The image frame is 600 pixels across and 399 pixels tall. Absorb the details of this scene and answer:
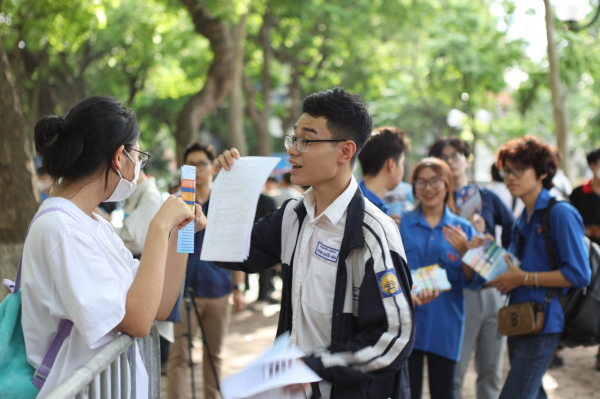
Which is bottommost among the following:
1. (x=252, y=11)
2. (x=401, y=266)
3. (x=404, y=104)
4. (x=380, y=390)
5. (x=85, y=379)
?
(x=380, y=390)

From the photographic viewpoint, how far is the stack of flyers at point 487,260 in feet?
11.8

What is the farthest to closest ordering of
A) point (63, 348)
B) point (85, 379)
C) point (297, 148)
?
point (297, 148) < point (63, 348) < point (85, 379)

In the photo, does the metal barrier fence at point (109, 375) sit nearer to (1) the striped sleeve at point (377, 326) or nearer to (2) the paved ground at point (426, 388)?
(1) the striped sleeve at point (377, 326)

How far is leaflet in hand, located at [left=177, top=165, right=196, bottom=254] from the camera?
227 cm

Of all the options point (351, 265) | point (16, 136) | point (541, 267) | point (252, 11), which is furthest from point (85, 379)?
point (252, 11)

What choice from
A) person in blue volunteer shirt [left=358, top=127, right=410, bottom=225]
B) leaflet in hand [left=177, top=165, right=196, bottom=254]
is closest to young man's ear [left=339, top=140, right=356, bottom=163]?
leaflet in hand [left=177, top=165, right=196, bottom=254]

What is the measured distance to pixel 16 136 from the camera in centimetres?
471

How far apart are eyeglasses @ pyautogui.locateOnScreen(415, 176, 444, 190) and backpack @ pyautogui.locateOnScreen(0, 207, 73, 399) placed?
2648 mm

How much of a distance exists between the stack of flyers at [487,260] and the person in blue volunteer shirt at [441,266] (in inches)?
4.8

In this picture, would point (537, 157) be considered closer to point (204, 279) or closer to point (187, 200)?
point (187, 200)

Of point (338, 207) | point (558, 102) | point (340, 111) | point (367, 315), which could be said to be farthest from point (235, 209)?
point (558, 102)

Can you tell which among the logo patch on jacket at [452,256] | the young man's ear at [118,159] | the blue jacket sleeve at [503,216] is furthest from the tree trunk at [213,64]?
the young man's ear at [118,159]

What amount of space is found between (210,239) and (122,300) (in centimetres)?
57

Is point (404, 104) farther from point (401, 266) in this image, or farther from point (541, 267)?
point (401, 266)
